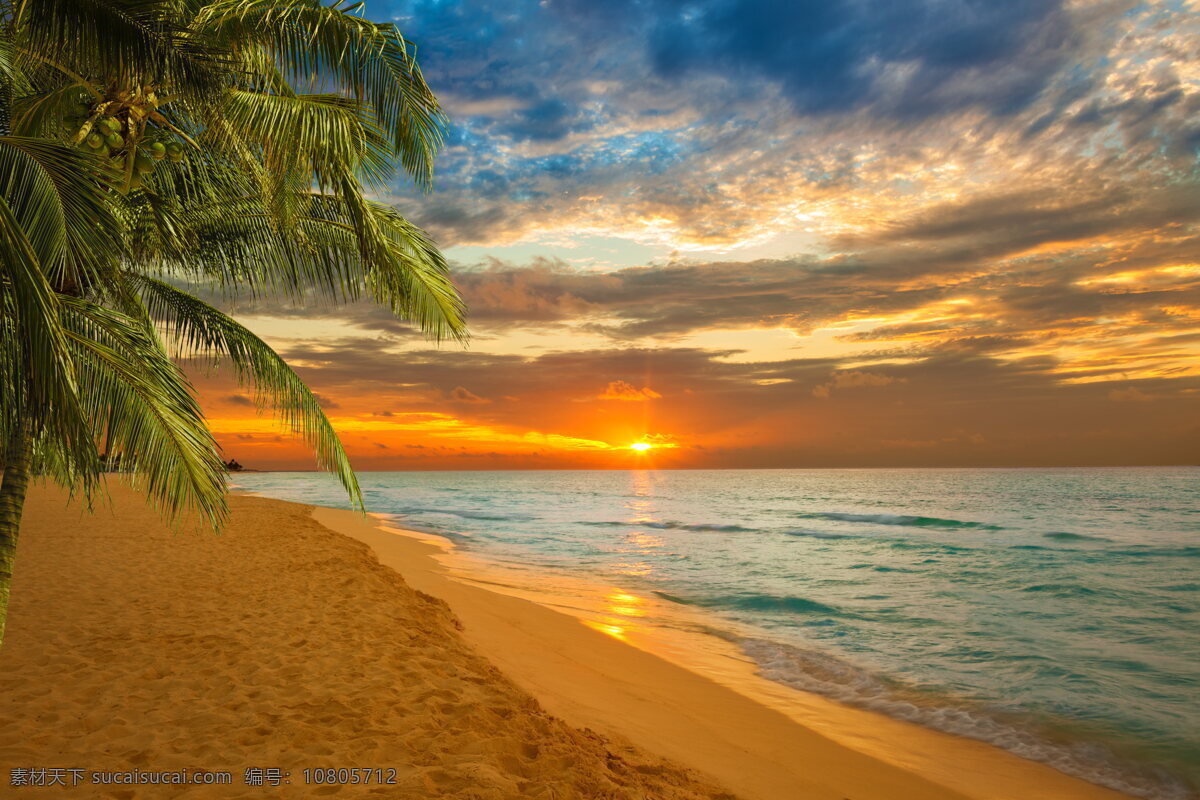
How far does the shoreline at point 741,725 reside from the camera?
17.3ft

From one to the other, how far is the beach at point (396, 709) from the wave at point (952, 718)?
1.15ft

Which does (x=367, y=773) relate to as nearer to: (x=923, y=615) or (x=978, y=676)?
(x=978, y=676)

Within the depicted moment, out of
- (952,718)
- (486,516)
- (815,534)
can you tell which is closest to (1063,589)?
(952,718)

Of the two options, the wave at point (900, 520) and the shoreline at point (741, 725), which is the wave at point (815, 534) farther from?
the shoreline at point (741, 725)

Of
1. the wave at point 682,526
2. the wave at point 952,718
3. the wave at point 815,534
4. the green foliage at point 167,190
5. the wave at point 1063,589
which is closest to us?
the green foliage at point 167,190

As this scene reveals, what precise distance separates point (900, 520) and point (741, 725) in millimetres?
33480

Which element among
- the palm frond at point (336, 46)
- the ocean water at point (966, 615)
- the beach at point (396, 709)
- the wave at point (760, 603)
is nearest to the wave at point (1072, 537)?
the ocean water at point (966, 615)

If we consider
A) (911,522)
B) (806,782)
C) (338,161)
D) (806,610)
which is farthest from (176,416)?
(911,522)

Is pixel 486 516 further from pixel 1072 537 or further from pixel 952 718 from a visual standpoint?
pixel 952 718

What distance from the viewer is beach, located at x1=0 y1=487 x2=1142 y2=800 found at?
13.4 feet

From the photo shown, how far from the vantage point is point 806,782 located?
5.09 meters

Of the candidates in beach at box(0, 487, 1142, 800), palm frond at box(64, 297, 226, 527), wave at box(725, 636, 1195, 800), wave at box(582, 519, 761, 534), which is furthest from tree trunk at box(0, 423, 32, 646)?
wave at box(582, 519, 761, 534)

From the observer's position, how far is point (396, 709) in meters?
4.91

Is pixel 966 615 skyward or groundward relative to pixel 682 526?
skyward
